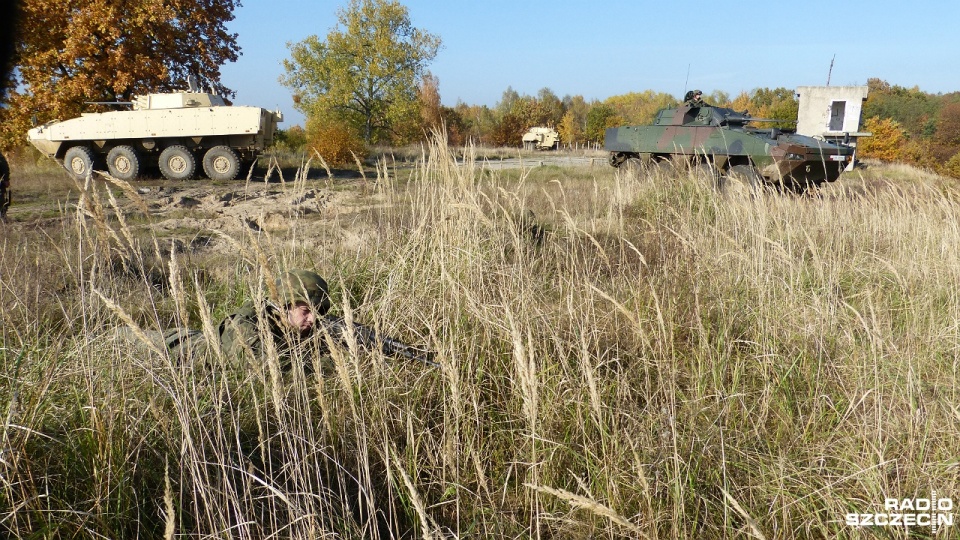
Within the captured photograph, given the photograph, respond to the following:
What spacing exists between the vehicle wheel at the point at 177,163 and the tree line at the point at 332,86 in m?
2.71

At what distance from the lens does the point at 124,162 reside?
12734 mm

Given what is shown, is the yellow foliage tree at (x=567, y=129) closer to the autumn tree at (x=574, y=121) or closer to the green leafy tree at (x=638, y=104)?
the autumn tree at (x=574, y=121)

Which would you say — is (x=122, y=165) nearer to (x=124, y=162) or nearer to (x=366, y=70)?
(x=124, y=162)

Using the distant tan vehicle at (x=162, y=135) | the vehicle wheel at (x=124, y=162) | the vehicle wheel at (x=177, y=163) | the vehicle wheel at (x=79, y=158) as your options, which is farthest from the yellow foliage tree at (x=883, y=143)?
the vehicle wheel at (x=79, y=158)

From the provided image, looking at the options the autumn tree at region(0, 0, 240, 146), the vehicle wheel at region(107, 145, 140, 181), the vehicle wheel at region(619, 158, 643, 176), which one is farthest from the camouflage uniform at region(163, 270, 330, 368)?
the autumn tree at region(0, 0, 240, 146)

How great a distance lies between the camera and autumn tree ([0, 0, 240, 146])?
1336 cm

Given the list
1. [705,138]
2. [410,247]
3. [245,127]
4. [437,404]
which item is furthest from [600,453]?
[245,127]

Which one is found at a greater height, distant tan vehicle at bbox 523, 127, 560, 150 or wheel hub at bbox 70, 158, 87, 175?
distant tan vehicle at bbox 523, 127, 560, 150

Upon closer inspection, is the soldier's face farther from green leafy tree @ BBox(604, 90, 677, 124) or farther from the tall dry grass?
green leafy tree @ BBox(604, 90, 677, 124)

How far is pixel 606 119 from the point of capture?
3534cm

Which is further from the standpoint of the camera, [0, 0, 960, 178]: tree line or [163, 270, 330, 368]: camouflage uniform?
[0, 0, 960, 178]: tree line

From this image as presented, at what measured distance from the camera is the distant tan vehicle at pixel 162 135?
1249cm

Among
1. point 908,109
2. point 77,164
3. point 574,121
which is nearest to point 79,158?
point 77,164

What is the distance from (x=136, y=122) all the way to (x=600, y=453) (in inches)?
512
